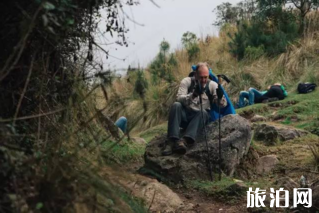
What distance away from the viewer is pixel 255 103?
1380 centimetres

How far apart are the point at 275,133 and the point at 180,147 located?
2.56 metres

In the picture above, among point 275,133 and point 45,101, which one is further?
point 275,133

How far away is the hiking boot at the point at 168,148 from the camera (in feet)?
26.1

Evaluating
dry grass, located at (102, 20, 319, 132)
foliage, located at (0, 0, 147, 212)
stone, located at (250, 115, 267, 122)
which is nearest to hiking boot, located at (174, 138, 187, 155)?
foliage, located at (0, 0, 147, 212)

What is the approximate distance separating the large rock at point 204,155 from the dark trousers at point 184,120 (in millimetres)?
179

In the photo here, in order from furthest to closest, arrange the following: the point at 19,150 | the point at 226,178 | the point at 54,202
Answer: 1. the point at 226,178
2. the point at 19,150
3. the point at 54,202

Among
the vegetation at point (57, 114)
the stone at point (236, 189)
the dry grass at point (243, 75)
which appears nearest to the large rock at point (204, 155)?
the vegetation at point (57, 114)

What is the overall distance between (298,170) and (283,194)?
1494 mm

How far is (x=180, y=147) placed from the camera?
305 inches

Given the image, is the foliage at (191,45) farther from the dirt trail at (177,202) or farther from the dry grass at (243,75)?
the dirt trail at (177,202)

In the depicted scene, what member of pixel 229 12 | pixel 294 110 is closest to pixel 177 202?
pixel 294 110

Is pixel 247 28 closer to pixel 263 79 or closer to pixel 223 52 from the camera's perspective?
pixel 223 52

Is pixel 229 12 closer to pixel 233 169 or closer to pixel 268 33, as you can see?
pixel 268 33

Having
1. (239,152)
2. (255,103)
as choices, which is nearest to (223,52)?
(255,103)
